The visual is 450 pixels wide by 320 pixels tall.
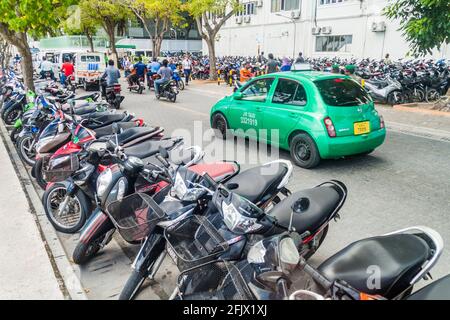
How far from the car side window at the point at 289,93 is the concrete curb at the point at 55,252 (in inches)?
169

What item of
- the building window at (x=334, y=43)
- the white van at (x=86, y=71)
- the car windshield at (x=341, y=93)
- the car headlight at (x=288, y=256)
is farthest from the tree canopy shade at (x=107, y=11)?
the car headlight at (x=288, y=256)

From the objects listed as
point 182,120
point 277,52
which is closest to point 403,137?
point 182,120

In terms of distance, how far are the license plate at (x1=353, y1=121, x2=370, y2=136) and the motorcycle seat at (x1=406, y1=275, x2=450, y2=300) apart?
166 inches

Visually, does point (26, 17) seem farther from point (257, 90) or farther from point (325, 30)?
point (325, 30)

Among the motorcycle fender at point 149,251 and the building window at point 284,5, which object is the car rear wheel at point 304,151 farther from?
the building window at point 284,5

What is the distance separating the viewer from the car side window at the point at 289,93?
246 inches

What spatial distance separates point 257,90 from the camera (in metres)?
7.29

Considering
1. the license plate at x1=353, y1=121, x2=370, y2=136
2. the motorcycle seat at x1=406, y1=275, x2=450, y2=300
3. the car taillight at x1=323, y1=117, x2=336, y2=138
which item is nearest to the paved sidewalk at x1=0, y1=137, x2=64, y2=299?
the motorcycle seat at x1=406, y1=275, x2=450, y2=300

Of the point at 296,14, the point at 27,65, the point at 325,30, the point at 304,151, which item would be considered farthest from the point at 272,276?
the point at 296,14

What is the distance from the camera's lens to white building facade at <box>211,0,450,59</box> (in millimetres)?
23031

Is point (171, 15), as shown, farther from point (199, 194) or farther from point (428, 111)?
point (199, 194)

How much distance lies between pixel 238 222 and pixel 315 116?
414cm

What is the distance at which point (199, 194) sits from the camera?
257 cm

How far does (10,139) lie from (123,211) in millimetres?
6895
